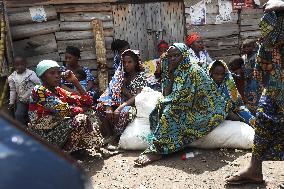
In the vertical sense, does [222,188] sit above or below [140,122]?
below

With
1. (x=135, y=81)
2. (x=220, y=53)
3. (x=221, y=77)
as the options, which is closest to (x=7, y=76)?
(x=135, y=81)

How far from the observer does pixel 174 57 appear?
5.17 meters

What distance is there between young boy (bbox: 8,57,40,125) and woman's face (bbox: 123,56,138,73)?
1.57 meters

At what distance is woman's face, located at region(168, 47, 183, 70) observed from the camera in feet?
16.8

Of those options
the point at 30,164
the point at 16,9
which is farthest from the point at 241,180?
the point at 16,9

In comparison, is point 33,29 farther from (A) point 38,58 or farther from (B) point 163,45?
(B) point 163,45

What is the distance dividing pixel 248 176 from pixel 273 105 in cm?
76

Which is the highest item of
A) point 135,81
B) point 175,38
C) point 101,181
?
point 175,38

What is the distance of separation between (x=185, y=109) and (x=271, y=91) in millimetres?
1613

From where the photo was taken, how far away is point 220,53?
878 centimetres

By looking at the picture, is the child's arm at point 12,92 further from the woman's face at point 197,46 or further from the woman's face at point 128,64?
the woman's face at point 197,46

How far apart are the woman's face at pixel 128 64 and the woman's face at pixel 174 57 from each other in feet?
3.59

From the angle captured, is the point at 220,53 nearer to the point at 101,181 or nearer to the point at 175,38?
the point at 175,38

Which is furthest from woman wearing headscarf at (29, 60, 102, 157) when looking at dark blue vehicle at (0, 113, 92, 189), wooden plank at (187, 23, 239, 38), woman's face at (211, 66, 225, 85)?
wooden plank at (187, 23, 239, 38)
